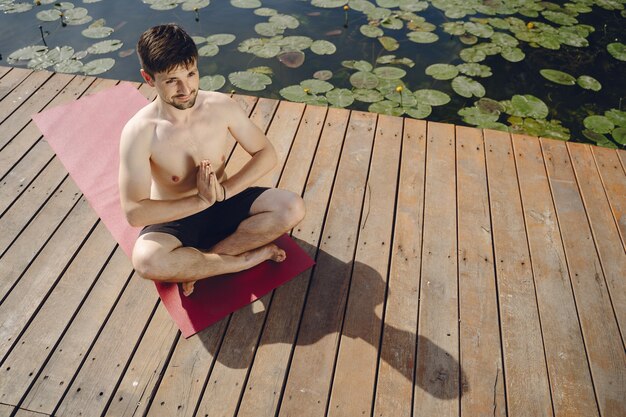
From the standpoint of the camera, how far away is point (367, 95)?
3299mm

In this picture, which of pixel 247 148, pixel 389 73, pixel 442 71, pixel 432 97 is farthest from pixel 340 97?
pixel 247 148

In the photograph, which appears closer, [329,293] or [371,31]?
[329,293]

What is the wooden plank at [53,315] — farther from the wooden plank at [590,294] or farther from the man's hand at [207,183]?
the wooden plank at [590,294]

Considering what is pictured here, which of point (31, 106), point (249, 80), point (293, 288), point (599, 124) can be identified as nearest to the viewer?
point (293, 288)

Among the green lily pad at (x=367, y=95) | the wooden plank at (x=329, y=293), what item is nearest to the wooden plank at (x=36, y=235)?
the wooden plank at (x=329, y=293)

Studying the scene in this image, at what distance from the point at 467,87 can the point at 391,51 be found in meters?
0.79

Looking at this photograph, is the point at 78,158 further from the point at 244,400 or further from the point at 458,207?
the point at 458,207

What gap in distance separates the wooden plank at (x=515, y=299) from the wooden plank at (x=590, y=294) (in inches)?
7.3

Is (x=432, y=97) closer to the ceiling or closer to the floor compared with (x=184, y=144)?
closer to the floor

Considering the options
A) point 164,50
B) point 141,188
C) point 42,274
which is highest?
point 164,50

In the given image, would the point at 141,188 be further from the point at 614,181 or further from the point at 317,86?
the point at 614,181

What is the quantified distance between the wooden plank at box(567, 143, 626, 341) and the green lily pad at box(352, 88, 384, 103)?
128cm

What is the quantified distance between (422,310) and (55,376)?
1387mm

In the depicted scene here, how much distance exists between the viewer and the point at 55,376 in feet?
5.32
